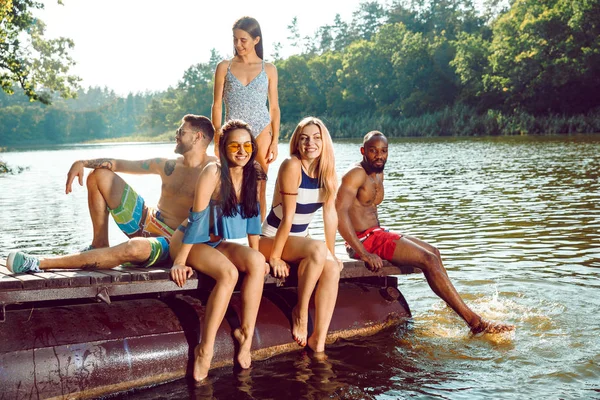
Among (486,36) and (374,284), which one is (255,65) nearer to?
(374,284)

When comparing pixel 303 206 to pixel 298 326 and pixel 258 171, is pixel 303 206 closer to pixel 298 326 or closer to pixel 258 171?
pixel 258 171

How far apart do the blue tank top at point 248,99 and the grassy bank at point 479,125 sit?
144 feet

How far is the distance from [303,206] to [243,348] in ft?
4.22

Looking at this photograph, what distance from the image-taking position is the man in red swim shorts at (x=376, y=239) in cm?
675

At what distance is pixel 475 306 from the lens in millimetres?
7824

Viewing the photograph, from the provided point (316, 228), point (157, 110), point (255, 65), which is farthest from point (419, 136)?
point (157, 110)

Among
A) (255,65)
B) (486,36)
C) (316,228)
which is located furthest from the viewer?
(486,36)

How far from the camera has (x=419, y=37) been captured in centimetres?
8275

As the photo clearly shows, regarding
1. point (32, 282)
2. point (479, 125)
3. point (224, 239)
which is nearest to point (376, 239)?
point (224, 239)

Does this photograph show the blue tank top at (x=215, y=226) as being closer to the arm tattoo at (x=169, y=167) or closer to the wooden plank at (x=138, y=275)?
the wooden plank at (x=138, y=275)

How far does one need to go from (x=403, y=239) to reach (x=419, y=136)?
54788 mm

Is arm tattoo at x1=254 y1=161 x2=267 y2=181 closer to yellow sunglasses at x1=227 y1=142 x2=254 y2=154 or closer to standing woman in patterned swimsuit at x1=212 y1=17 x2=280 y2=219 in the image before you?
yellow sunglasses at x1=227 y1=142 x2=254 y2=154

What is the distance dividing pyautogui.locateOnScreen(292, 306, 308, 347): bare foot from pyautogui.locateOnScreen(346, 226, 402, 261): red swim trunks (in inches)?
38.7

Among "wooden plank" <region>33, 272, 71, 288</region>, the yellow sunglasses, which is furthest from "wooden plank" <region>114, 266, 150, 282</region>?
the yellow sunglasses
